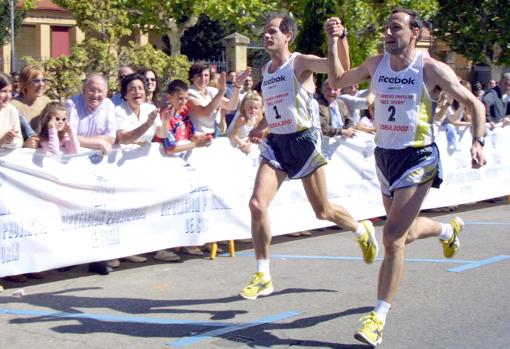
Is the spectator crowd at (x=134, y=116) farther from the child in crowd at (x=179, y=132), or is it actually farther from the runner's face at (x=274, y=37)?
the runner's face at (x=274, y=37)

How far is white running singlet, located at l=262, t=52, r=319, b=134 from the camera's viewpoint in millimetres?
6754

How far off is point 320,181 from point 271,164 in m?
0.41

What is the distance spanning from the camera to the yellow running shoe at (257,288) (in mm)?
6406

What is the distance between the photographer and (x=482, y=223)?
10.8 metres

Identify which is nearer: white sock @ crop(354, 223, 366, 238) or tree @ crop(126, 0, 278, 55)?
white sock @ crop(354, 223, 366, 238)

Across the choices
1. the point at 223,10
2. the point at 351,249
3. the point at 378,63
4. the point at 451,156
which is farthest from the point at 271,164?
the point at 223,10

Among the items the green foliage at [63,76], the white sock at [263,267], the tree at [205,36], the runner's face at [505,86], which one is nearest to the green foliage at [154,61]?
the green foliage at [63,76]

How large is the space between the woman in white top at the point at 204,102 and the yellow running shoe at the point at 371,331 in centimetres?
391

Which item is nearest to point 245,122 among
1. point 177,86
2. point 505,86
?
point 177,86

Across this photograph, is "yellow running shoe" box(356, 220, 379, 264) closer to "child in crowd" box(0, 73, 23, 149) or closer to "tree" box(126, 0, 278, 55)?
"child in crowd" box(0, 73, 23, 149)

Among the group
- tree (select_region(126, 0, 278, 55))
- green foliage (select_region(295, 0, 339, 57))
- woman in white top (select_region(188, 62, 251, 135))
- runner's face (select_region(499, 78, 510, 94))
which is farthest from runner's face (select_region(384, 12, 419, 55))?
tree (select_region(126, 0, 278, 55))

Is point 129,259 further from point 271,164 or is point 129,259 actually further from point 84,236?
point 271,164

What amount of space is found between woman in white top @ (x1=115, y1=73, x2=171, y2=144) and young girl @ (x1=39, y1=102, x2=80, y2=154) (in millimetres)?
638

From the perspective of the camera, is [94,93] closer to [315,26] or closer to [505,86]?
[505,86]
